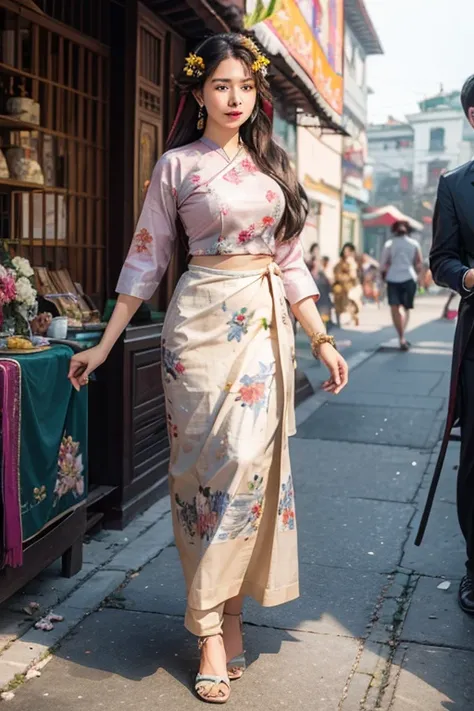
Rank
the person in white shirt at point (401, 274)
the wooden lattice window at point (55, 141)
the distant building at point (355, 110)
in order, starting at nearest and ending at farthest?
the wooden lattice window at point (55, 141) < the person in white shirt at point (401, 274) < the distant building at point (355, 110)

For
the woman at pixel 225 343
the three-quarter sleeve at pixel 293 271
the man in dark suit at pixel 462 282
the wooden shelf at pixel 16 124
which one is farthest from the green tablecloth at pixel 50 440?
the man in dark suit at pixel 462 282

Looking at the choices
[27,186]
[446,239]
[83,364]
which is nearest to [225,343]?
[83,364]

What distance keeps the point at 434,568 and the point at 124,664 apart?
175cm

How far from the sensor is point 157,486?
5.61 meters

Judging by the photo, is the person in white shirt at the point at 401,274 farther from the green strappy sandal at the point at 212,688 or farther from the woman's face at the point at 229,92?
the green strappy sandal at the point at 212,688

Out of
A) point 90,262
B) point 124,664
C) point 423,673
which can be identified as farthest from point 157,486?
point 423,673

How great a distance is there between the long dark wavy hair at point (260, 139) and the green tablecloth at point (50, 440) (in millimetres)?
1081

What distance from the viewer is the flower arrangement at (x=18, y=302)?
4.04m

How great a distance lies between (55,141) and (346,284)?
1403 centimetres

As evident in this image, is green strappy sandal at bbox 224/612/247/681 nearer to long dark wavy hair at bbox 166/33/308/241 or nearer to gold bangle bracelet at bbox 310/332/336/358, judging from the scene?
gold bangle bracelet at bbox 310/332/336/358

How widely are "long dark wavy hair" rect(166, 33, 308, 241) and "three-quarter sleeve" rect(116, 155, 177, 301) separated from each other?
181mm

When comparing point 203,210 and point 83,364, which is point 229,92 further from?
point 83,364

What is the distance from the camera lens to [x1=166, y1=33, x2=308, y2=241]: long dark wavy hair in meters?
3.31

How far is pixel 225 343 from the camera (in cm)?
319
